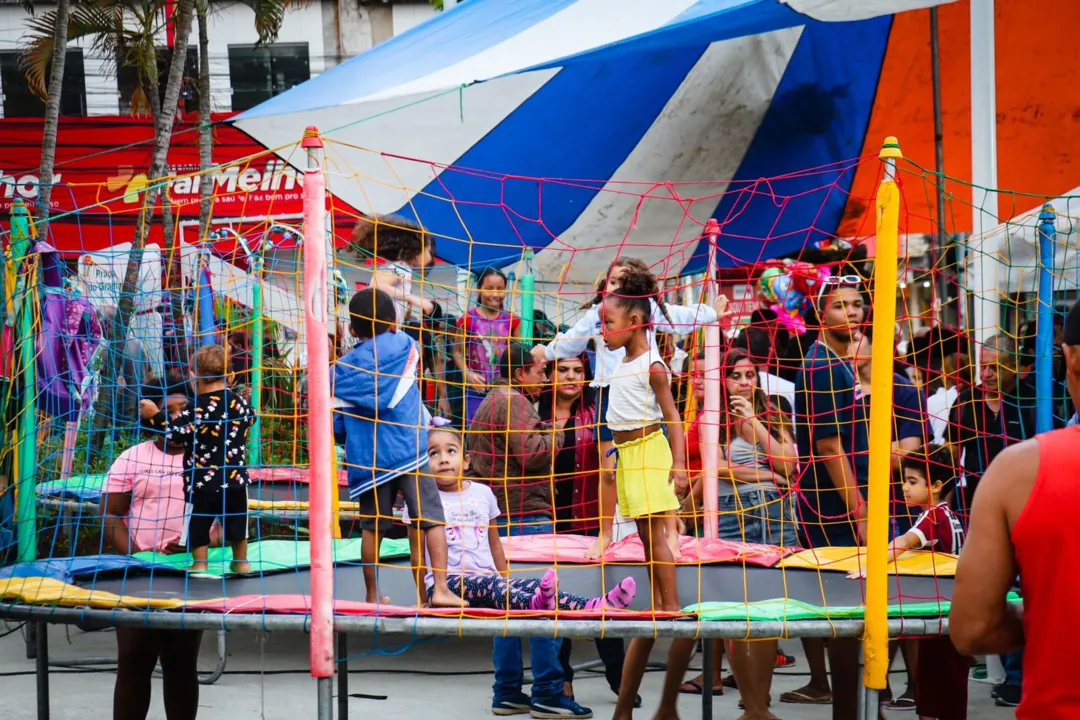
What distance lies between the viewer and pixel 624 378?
459cm

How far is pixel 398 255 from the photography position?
4.84m

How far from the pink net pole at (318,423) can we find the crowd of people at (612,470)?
564 mm

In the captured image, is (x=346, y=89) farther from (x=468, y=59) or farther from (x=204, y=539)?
(x=204, y=539)

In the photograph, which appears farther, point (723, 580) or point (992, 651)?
point (723, 580)

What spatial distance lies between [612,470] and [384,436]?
1.00 meters

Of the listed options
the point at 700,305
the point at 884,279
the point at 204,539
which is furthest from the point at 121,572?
the point at 884,279

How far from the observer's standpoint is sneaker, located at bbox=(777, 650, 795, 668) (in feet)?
19.6

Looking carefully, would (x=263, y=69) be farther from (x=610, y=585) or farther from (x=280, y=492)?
(x=610, y=585)

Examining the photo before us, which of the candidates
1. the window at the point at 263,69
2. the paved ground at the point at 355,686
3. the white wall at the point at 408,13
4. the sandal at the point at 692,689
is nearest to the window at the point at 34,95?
the window at the point at 263,69

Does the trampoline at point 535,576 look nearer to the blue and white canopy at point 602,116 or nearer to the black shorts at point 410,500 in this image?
the black shorts at point 410,500

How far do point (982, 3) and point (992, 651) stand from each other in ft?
15.2

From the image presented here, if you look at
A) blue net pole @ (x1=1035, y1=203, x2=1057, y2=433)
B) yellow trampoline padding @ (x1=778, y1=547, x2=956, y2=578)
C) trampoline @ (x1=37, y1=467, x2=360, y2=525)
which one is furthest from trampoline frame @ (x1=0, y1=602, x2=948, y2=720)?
trampoline @ (x1=37, y1=467, x2=360, y2=525)

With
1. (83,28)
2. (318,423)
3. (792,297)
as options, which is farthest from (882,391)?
(83,28)

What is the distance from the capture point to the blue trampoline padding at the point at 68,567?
4.39m
